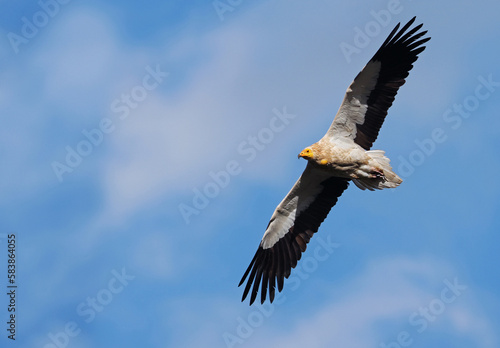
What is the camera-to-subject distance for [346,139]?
1619 cm

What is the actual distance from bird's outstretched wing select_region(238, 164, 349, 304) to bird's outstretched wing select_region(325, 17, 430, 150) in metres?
1.78

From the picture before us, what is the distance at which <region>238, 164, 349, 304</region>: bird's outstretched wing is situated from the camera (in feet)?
55.5

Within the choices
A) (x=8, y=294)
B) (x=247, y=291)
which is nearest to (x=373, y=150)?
(x=247, y=291)

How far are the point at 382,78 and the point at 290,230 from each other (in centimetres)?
414

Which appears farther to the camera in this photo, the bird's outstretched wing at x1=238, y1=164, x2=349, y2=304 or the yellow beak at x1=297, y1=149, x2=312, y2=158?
the bird's outstretched wing at x1=238, y1=164, x2=349, y2=304

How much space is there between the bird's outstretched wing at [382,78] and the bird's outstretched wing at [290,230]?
178 cm

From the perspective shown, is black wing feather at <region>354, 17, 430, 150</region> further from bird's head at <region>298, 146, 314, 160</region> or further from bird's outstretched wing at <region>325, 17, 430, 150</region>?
bird's head at <region>298, 146, 314, 160</region>

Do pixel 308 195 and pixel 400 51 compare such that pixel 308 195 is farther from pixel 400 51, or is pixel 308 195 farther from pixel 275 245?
pixel 400 51

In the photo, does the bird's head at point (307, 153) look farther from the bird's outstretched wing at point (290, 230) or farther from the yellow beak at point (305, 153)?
the bird's outstretched wing at point (290, 230)

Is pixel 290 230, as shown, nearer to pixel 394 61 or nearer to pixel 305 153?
pixel 305 153

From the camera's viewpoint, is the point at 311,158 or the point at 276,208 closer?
the point at 311,158

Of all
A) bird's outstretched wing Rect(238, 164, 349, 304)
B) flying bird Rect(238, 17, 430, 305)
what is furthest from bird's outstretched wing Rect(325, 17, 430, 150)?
bird's outstretched wing Rect(238, 164, 349, 304)

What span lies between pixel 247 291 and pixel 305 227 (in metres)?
2.00

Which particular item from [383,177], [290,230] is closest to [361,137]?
[383,177]
